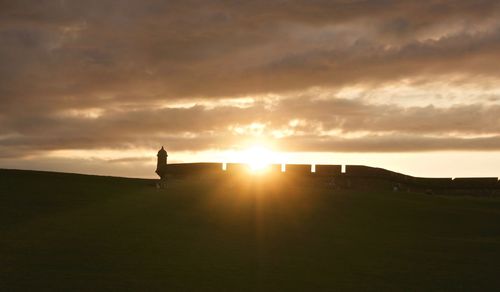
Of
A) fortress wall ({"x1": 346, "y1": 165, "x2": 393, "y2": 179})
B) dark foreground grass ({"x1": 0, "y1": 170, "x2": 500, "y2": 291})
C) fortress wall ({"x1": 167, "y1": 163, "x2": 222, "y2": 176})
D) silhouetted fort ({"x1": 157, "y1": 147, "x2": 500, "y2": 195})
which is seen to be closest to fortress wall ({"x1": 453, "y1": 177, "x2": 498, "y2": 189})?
silhouetted fort ({"x1": 157, "y1": 147, "x2": 500, "y2": 195})

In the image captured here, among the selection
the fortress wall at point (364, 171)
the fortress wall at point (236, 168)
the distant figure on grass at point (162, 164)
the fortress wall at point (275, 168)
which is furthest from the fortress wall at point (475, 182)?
the distant figure on grass at point (162, 164)

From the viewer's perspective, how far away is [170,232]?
639 inches

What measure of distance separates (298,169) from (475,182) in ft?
35.9

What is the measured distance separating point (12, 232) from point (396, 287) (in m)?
9.39

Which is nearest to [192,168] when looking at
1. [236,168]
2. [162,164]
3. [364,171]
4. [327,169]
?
[162,164]

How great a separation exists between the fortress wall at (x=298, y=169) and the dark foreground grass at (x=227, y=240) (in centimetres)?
661

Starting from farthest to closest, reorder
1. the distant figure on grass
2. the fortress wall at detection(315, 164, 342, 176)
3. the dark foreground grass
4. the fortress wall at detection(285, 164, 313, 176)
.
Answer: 1. the distant figure on grass
2. the fortress wall at detection(315, 164, 342, 176)
3. the fortress wall at detection(285, 164, 313, 176)
4. the dark foreground grass

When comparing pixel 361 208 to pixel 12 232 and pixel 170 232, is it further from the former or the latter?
pixel 12 232

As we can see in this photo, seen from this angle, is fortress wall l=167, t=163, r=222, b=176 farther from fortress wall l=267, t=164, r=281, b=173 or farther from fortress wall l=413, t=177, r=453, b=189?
fortress wall l=413, t=177, r=453, b=189

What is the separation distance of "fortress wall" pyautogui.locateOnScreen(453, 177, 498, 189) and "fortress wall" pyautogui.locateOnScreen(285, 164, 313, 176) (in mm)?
9612

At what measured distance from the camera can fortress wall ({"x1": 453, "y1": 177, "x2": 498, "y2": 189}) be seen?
35.3 metres

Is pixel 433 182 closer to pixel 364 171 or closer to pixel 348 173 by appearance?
pixel 364 171

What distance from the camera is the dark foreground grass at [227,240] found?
12133 mm

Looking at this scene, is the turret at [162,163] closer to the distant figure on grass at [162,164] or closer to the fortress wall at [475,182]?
the distant figure on grass at [162,164]
